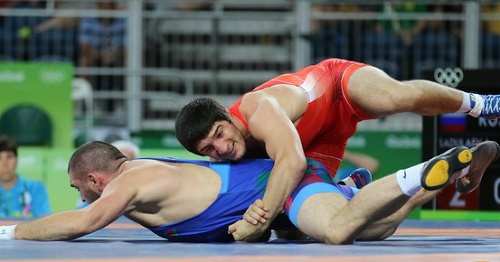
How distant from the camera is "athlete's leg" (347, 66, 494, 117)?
5.22m

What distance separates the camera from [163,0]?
1085cm

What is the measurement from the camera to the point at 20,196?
8.38m

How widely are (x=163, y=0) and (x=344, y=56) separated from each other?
186 cm

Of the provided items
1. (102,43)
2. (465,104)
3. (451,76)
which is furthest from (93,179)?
(102,43)

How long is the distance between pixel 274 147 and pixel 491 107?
4.42 feet

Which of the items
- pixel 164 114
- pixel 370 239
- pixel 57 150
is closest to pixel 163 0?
pixel 164 114

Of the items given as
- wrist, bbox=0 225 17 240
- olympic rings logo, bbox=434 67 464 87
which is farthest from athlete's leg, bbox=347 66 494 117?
olympic rings logo, bbox=434 67 464 87

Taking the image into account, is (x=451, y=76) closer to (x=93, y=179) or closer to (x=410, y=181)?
(x=410, y=181)

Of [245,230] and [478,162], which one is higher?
[478,162]

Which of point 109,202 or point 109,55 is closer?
point 109,202

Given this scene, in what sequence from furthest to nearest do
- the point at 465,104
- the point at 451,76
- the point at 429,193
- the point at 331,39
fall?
1. the point at 331,39
2. the point at 451,76
3. the point at 465,104
4. the point at 429,193

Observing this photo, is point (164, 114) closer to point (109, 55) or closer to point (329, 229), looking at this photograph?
point (109, 55)

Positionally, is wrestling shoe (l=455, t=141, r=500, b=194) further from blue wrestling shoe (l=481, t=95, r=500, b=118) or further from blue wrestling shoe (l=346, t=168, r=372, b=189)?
blue wrestling shoe (l=346, t=168, r=372, b=189)

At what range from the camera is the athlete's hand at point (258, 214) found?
14.9ft
